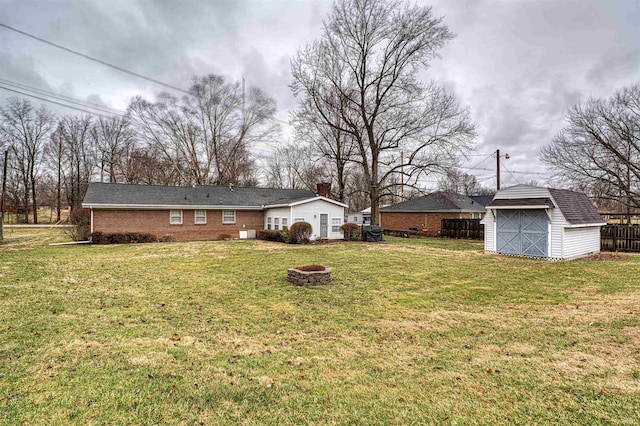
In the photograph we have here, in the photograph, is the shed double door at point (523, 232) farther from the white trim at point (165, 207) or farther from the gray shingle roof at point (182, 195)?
the white trim at point (165, 207)

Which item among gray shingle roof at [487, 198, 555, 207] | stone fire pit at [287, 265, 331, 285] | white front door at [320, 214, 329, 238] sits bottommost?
stone fire pit at [287, 265, 331, 285]

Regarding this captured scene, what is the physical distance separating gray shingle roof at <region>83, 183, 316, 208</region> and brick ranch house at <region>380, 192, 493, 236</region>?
10277mm

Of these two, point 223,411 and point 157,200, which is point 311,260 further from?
point 157,200

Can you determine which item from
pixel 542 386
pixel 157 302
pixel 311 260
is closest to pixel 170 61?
pixel 311 260

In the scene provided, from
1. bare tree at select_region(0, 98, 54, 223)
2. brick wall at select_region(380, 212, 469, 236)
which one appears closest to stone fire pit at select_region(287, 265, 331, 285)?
brick wall at select_region(380, 212, 469, 236)

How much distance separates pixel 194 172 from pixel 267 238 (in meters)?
19.4

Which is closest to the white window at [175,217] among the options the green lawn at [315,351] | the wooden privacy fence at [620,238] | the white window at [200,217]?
the white window at [200,217]

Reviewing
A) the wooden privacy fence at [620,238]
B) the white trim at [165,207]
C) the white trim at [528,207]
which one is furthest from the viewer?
the white trim at [165,207]

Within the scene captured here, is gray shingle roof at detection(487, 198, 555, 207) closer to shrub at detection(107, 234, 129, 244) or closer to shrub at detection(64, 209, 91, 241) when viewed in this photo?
shrub at detection(107, 234, 129, 244)

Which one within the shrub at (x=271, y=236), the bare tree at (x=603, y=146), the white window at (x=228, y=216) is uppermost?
the bare tree at (x=603, y=146)

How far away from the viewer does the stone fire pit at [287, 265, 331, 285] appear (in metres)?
8.50

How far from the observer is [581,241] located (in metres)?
15.3

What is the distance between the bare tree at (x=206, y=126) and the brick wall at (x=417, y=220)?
17269 mm

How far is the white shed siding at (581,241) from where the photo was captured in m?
14.3
